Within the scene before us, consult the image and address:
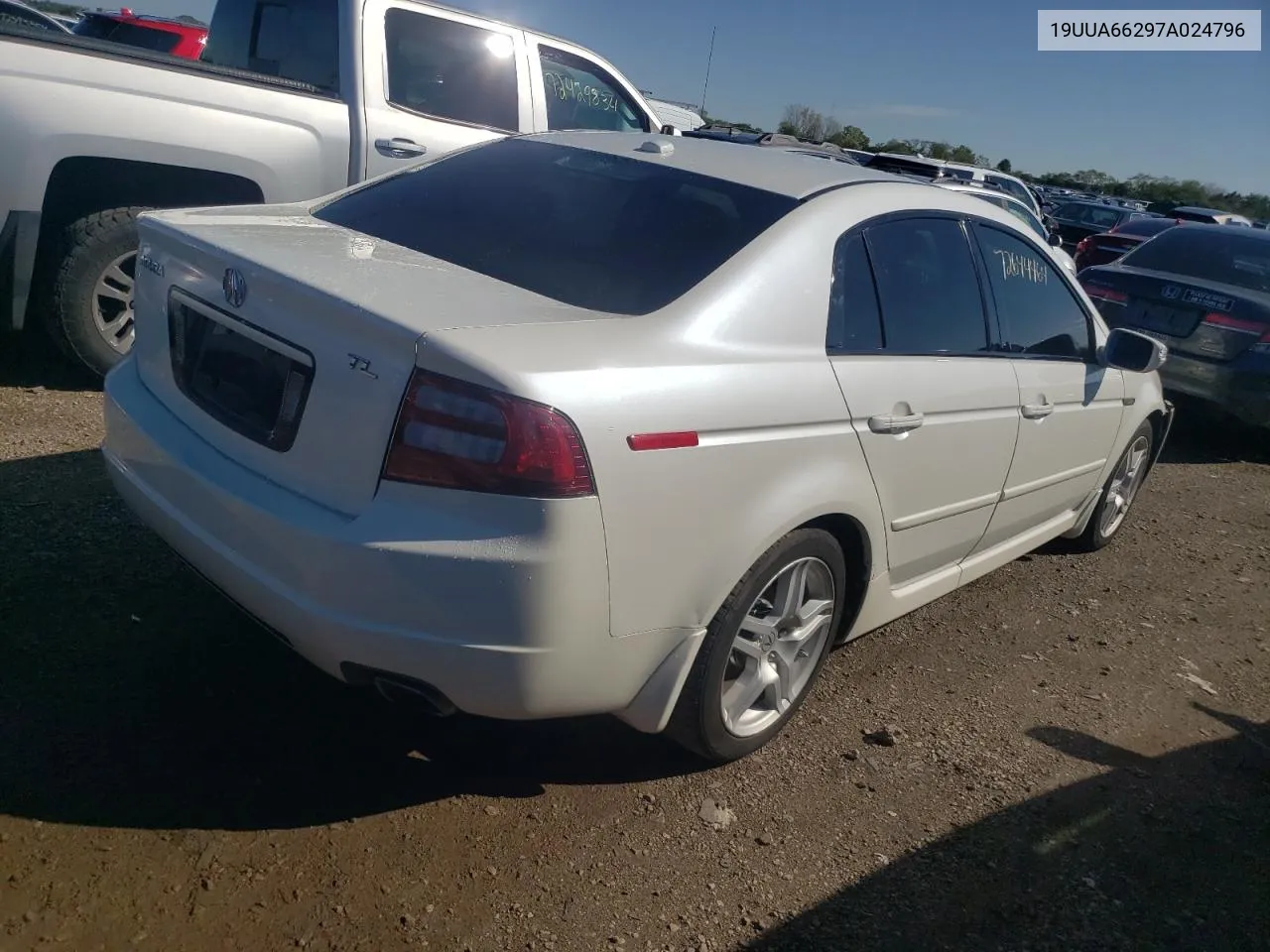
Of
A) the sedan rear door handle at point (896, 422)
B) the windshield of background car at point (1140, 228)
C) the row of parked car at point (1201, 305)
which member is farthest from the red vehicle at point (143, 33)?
the windshield of background car at point (1140, 228)

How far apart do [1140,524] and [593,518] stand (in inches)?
189

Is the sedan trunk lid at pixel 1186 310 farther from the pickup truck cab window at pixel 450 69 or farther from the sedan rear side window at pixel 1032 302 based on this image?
the pickup truck cab window at pixel 450 69

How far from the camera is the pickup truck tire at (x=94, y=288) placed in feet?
16.0

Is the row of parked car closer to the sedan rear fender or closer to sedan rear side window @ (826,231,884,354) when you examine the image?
sedan rear side window @ (826,231,884,354)

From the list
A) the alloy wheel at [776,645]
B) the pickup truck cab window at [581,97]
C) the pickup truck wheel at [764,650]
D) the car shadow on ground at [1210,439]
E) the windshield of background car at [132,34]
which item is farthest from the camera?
the windshield of background car at [132,34]

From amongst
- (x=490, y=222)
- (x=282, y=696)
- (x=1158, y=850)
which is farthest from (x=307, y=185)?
(x=1158, y=850)

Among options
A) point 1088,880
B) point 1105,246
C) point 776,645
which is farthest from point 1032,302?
point 1105,246

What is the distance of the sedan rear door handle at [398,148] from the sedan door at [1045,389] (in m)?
3.12

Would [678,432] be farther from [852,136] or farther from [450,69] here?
[852,136]

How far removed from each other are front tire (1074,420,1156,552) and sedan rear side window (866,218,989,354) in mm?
1821

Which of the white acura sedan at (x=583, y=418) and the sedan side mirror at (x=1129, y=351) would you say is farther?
the sedan side mirror at (x=1129, y=351)

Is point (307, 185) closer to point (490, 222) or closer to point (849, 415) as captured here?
point (490, 222)

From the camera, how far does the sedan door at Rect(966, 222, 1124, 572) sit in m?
3.90

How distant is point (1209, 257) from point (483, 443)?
7930mm
